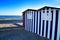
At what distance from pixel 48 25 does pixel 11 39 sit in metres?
3.26

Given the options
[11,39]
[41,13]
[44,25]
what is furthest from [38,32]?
[11,39]

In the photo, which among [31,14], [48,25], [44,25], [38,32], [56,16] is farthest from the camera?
[31,14]

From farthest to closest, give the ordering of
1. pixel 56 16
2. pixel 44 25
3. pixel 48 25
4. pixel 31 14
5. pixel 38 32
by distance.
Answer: pixel 31 14 < pixel 38 32 < pixel 44 25 < pixel 48 25 < pixel 56 16

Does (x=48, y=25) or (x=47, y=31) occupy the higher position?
(x=48, y=25)

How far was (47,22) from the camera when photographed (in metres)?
7.45

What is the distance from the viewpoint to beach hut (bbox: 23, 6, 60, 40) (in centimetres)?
669

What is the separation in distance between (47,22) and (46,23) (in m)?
0.14

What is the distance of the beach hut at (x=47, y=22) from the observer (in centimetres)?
669

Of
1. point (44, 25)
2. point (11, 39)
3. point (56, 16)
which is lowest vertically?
point (11, 39)

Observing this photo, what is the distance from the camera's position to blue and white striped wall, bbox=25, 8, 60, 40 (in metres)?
6.69

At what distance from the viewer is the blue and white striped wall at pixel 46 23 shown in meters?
6.69

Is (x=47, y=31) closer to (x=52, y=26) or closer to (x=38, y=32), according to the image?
(x=52, y=26)

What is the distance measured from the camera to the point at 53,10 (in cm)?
692

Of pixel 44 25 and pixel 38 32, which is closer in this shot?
pixel 44 25
